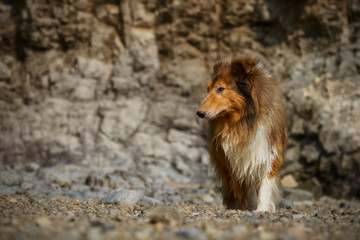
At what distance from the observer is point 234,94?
5.35m

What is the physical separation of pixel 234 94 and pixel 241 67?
1.23ft

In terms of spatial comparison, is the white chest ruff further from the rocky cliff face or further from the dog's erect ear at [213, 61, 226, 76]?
the rocky cliff face

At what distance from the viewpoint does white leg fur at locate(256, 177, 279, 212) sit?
16.8 feet

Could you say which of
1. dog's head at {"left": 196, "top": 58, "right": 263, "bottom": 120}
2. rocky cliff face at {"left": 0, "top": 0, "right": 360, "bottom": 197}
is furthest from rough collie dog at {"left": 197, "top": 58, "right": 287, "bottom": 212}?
rocky cliff face at {"left": 0, "top": 0, "right": 360, "bottom": 197}

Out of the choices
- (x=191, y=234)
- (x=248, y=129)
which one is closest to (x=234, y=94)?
(x=248, y=129)

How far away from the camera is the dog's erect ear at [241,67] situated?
17.5ft

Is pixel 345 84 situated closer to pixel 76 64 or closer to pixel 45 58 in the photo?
pixel 76 64

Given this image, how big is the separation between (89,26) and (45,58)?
1.55m

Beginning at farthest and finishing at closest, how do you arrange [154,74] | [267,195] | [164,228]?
[154,74] → [267,195] → [164,228]

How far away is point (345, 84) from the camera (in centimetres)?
1020

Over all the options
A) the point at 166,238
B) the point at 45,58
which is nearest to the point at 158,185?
the point at 45,58

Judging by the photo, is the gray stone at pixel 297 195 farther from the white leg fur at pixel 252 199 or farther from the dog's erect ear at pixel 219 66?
the dog's erect ear at pixel 219 66

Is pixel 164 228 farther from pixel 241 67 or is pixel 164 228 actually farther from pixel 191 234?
pixel 241 67

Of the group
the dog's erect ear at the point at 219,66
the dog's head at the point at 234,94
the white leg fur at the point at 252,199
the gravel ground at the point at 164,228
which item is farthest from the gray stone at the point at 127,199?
the dog's erect ear at the point at 219,66
